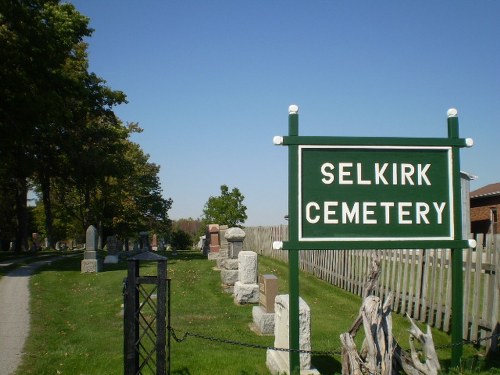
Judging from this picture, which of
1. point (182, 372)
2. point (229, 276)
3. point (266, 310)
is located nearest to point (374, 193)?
point (182, 372)

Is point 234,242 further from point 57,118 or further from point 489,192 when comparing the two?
point 489,192

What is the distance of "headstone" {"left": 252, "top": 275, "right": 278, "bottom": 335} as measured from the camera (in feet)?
32.0

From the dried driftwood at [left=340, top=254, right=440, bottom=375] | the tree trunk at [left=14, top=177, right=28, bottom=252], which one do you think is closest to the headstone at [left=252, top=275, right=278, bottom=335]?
the dried driftwood at [left=340, top=254, right=440, bottom=375]

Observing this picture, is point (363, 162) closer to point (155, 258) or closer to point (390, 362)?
point (390, 362)

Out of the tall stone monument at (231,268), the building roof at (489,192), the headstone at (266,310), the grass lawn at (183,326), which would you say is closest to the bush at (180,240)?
the building roof at (489,192)

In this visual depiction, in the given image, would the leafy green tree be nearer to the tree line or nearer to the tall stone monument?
the tree line

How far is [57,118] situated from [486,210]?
2430 centimetres

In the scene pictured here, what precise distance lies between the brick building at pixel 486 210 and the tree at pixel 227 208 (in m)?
17.1

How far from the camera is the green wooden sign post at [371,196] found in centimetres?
551

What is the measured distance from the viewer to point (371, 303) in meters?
4.84

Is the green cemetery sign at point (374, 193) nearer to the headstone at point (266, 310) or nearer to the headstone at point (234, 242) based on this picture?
the headstone at point (266, 310)

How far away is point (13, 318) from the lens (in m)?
11.0

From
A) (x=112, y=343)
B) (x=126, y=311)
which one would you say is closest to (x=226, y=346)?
(x=112, y=343)

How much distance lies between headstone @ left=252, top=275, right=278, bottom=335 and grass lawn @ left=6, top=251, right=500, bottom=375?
8.9 inches
